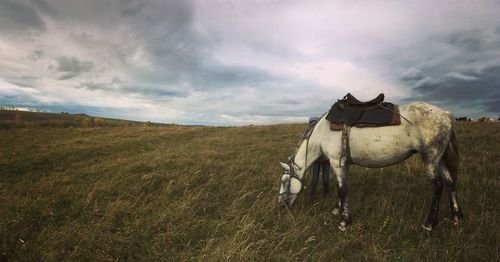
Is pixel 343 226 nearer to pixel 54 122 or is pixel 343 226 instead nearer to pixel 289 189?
pixel 289 189

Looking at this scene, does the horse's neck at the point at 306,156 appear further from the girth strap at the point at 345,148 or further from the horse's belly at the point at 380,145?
the horse's belly at the point at 380,145

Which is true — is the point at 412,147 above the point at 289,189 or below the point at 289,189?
above

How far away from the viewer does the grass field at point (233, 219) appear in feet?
14.0

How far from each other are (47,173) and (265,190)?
9462mm

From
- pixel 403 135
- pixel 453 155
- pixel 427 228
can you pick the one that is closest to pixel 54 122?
pixel 403 135

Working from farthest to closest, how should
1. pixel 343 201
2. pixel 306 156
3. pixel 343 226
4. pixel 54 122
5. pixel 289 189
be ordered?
pixel 54 122
pixel 306 156
pixel 289 189
pixel 343 201
pixel 343 226

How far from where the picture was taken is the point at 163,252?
171 inches

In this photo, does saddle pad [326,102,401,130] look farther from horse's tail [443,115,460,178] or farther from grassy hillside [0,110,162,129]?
grassy hillside [0,110,162,129]

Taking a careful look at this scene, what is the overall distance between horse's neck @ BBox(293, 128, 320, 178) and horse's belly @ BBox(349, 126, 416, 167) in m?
0.93

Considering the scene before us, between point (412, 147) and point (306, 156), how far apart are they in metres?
2.24

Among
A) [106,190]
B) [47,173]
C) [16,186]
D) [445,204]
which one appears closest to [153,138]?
[47,173]

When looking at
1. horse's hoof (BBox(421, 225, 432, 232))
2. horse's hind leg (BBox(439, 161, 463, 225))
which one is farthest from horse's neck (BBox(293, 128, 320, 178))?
→ horse's hind leg (BBox(439, 161, 463, 225))

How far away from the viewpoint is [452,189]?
533 centimetres

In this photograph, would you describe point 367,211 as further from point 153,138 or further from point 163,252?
point 153,138
